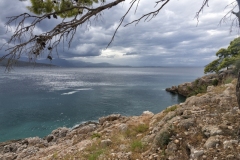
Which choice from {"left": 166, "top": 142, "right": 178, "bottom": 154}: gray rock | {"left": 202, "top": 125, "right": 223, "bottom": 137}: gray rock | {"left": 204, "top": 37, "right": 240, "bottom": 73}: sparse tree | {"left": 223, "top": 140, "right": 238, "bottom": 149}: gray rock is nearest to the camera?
{"left": 223, "top": 140, "right": 238, "bottom": 149}: gray rock

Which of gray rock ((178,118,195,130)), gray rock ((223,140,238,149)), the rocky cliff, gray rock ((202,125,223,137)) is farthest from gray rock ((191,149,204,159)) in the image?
gray rock ((178,118,195,130))

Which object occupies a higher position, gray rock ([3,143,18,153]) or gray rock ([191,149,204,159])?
gray rock ([191,149,204,159])

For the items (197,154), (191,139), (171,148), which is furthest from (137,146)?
(197,154)

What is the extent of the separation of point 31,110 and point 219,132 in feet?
124

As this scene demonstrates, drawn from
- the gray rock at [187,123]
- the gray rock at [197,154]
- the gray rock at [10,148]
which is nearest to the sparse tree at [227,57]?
the gray rock at [187,123]

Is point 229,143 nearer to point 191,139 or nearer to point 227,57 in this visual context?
point 191,139

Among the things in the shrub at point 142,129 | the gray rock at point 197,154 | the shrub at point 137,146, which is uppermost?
the gray rock at point 197,154

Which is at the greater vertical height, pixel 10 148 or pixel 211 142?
pixel 211 142

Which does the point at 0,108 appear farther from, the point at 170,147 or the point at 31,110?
the point at 170,147

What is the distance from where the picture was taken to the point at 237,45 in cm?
3881

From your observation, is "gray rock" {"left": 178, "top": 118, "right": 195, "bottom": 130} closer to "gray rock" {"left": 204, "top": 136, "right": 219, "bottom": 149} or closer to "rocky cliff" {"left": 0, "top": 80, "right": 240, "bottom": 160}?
"rocky cliff" {"left": 0, "top": 80, "right": 240, "bottom": 160}

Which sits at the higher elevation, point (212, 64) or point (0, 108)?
point (212, 64)

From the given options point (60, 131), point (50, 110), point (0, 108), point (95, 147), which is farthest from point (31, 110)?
point (95, 147)

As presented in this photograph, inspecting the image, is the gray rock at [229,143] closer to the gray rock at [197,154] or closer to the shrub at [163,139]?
the gray rock at [197,154]
